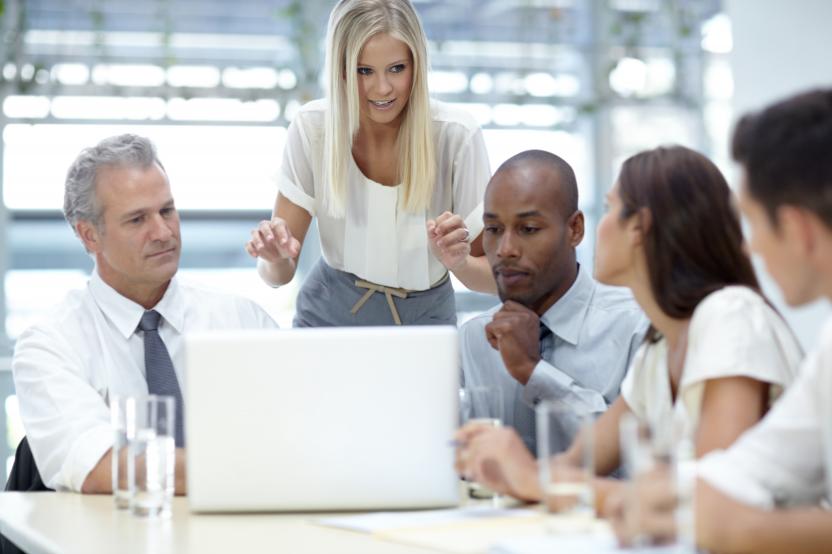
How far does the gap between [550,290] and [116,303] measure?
1.06m

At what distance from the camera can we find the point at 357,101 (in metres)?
3.13

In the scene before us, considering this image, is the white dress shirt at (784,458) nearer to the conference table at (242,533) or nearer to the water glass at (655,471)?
the water glass at (655,471)

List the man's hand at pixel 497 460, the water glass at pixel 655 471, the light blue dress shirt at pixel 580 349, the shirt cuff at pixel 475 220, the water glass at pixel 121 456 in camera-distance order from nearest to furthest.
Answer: the water glass at pixel 655 471 → the man's hand at pixel 497 460 → the water glass at pixel 121 456 → the light blue dress shirt at pixel 580 349 → the shirt cuff at pixel 475 220

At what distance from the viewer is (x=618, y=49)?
6.40 metres

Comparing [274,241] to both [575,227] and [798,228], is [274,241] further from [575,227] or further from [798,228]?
[798,228]

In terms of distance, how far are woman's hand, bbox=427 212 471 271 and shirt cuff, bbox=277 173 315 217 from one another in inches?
20.5

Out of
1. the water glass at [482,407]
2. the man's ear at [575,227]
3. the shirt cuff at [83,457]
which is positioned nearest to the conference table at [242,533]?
the water glass at [482,407]

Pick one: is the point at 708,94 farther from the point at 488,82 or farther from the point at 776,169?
the point at 776,169

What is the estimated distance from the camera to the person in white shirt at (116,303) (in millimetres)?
2689

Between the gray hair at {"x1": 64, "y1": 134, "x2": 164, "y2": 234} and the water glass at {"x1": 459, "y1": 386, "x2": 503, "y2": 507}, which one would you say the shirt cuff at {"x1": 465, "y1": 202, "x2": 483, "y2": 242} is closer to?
the gray hair at {"x1": 64, "y1": 134, "x2": 164, "y2": 234}

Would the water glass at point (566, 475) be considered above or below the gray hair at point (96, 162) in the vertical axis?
below

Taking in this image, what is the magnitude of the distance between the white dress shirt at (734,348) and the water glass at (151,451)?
2.64ft

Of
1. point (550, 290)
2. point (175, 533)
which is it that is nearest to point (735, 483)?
point (175, 533)

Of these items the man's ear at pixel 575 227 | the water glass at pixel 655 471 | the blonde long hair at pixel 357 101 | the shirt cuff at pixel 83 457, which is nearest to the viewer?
the water glass at pixel 655 471
